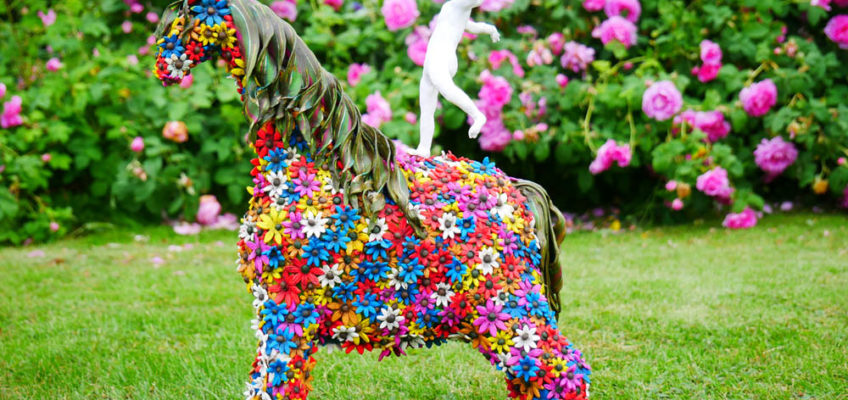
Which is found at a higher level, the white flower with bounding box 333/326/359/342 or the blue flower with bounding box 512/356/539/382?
the white flower with bounding box 333/326/359/342

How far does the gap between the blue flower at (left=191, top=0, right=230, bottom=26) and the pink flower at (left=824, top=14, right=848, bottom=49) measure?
511 centimetres

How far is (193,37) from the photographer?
197 cm

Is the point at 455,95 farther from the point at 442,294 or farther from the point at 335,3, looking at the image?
the point at 335,3

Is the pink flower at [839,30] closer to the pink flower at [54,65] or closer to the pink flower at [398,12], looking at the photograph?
the pink flower at [398,12]

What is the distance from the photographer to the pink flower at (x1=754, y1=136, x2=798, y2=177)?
17.9 feet

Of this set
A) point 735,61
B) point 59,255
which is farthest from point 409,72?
point 59,255

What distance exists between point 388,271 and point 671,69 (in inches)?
178

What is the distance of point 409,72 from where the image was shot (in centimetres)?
600

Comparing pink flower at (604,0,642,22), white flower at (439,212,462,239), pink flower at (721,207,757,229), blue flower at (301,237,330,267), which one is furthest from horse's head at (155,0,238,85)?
pink flower at (721,207,757,229)

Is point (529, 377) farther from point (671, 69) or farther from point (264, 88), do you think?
point (671, 69)

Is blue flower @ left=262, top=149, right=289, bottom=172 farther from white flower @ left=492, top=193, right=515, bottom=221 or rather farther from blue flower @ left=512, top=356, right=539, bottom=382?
blue flower @ left=512, top=356, right=539, bottom=382

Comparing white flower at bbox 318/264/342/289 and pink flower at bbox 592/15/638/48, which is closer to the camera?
white flower at bbox 318/264/342/289

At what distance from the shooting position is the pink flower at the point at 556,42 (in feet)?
19.1

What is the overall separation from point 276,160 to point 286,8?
15.0ft
